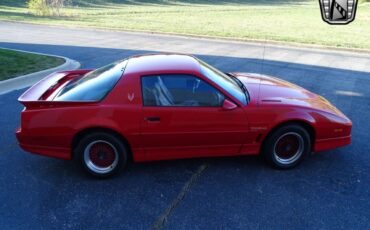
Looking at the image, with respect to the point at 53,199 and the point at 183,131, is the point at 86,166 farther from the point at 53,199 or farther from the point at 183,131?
the point at 183,131

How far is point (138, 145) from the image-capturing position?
424 centimetres

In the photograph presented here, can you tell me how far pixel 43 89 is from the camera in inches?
189

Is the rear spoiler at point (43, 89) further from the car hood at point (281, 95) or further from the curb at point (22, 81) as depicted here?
the curb at point (22, 81)

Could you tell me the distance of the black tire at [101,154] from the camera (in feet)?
13.6

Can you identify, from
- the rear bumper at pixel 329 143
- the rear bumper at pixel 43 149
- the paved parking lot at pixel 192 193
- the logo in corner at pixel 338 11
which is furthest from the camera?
the logo in corner at pixel 338 11

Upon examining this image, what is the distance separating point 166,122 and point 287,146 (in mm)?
1524

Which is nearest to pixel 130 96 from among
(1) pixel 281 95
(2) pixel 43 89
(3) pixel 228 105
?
(3) pixel 228 105

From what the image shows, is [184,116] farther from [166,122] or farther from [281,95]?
[281,95]

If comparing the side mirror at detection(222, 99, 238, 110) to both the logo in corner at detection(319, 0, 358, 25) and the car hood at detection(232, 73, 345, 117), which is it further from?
the logo in corner at detection(319, 0, 358, 25)

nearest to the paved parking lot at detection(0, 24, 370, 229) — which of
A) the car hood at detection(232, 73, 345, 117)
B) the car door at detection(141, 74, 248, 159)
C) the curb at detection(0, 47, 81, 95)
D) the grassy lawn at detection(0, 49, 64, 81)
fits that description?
the car door at detection(141, 74, 248, 159)

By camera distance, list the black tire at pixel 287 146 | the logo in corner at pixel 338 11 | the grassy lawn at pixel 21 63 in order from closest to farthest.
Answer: the black tire at pixel 287 146 < the logo in corner at pixel 338 11 < the grassy lawn at pixel 21 63

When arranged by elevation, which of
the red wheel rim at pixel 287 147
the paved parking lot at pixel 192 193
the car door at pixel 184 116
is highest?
the car door at pixel 184 116

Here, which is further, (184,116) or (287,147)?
(287,147)

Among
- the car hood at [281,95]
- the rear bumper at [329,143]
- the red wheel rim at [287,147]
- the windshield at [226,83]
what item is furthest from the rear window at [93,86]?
the rear bumper at [329,143]
